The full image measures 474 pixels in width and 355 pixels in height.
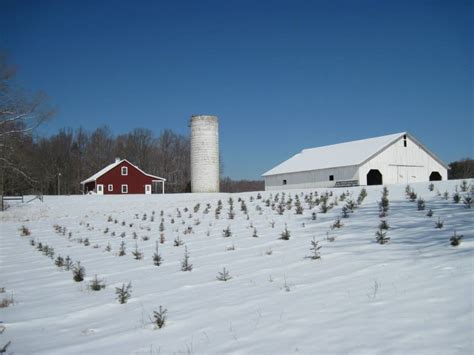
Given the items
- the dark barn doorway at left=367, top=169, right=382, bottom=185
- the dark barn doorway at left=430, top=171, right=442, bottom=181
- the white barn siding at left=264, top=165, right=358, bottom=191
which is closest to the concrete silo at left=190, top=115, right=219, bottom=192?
Answer: the white barn siding at left=264, top=165, right=358, bottom=191

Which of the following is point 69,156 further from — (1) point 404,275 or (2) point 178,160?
(1) point 404,275

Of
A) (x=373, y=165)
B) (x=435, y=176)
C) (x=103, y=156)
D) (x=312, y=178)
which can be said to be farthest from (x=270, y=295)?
(x=103, y=156)

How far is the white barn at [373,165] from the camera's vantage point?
3686cm

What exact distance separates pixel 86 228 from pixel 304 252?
977 centimetres

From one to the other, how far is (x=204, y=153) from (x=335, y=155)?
13.0 metres

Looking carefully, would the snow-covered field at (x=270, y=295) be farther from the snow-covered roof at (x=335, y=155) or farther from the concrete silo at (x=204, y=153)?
the concrete silo at (x=204, y=153)

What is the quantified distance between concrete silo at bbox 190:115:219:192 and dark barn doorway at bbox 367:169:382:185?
49.1ft

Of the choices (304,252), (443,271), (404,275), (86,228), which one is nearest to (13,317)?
(304,252)

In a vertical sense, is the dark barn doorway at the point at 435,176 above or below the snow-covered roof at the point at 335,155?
below

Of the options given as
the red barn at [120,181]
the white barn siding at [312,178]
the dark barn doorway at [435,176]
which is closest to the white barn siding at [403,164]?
the dark barn doorway at [435,176]

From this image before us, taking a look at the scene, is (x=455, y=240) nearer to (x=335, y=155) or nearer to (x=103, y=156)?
(x=335, y=155)

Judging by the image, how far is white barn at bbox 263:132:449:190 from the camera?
3686 cm

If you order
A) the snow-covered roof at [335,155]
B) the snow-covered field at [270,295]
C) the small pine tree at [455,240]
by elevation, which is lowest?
the snow-covered field at [270,295]

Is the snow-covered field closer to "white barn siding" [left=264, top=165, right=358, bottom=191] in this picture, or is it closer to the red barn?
"white barn siding" [left=264, top=165, right=358, bottom=191]
